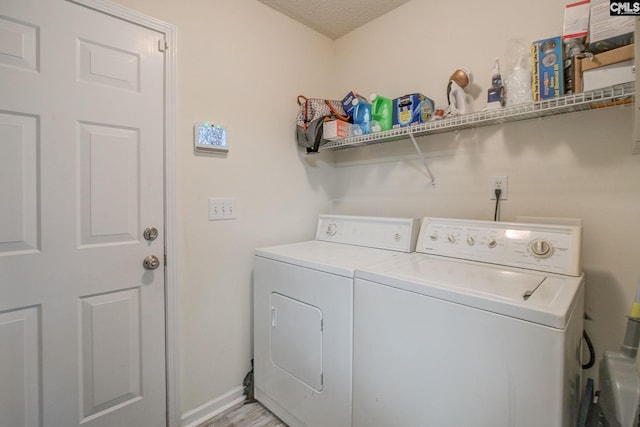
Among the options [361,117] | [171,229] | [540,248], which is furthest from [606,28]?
[171,229]

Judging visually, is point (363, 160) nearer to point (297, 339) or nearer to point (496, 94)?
point (496, 94)

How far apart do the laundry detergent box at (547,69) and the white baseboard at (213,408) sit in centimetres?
220

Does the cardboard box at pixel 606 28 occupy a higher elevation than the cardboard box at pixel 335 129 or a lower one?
higher

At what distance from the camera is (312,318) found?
1.39 metres

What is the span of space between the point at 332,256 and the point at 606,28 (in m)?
1.40

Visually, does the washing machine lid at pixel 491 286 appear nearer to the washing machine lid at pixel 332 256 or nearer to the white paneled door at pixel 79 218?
the washing machine lid at pixel 332 256

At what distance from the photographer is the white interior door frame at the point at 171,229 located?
1.48 metres

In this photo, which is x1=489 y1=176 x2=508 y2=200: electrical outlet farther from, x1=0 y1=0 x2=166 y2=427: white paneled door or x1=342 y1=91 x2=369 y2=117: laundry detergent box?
x1=0 y1=0 x2=166 y2=427: white paneled door

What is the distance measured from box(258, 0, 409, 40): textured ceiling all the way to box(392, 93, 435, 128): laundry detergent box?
734 mm

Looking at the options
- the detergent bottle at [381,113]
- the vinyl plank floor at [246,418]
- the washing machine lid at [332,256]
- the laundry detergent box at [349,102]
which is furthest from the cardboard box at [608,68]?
the vinyl plank floor at [246,418]

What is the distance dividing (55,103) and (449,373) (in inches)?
71.0

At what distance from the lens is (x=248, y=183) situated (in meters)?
1.84

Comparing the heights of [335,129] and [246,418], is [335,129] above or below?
above

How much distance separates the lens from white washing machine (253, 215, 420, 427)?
1.28 metres
